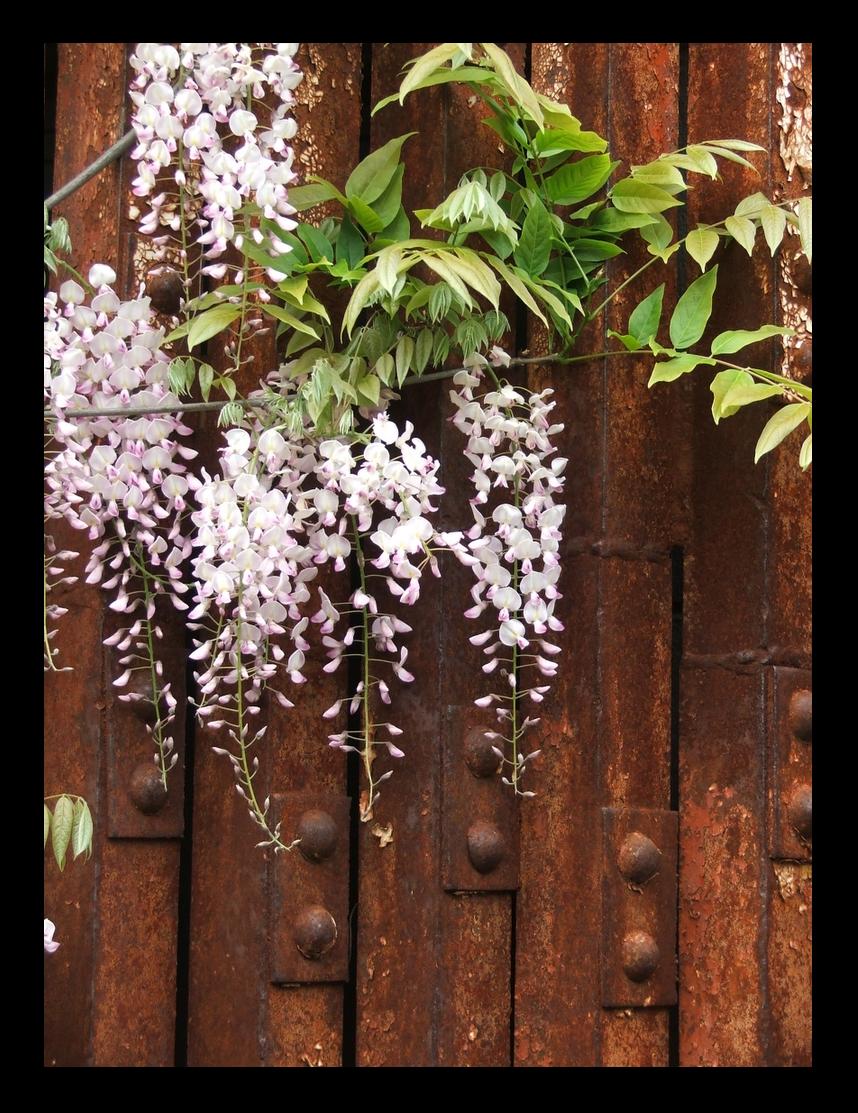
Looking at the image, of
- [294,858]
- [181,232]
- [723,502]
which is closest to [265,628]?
[294,858]

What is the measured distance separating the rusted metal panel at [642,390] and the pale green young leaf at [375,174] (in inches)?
12.2

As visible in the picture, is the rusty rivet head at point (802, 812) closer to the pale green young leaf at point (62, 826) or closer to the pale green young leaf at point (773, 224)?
the pale green young leaf at point (773, 224)

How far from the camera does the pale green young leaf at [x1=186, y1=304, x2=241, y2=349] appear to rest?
1.34 meters

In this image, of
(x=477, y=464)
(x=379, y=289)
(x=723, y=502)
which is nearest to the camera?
(x=379, y=289)

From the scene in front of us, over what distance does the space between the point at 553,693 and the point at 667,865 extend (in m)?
0.26

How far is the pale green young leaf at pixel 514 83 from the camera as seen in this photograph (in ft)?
4.36

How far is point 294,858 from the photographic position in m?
1.39

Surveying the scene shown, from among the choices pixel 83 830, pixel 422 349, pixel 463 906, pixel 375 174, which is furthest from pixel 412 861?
pixel 375 174

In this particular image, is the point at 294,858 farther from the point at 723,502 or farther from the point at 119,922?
the point at 723,502

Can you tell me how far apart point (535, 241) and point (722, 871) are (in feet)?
2.71

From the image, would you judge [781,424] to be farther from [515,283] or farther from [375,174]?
[375,174]

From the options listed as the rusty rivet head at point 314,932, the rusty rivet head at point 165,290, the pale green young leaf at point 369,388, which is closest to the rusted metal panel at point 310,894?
the rusty rivet head at point 314,932

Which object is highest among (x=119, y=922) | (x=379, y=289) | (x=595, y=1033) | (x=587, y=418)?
(x=379, y=289)

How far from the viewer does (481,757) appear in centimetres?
143
